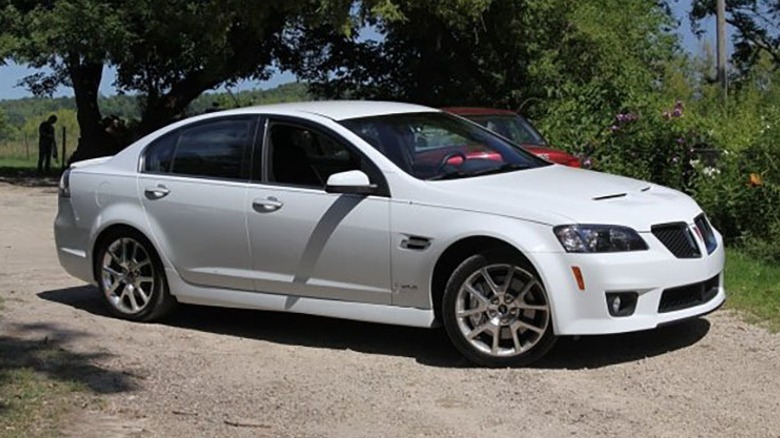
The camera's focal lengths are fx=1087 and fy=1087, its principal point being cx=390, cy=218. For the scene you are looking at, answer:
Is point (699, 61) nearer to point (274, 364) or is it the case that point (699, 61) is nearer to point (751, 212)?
point (751, 212)

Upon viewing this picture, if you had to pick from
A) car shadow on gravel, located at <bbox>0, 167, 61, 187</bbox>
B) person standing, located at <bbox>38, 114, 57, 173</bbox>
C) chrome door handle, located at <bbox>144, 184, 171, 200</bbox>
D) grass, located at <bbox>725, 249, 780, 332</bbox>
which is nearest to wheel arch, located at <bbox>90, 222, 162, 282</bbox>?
chrome door handle, located at <bbox>144, 184, 171, 200</bbox>

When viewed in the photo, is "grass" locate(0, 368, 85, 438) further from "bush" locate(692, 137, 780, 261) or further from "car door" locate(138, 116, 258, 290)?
"bush" locate(692, 137, 780, 261)

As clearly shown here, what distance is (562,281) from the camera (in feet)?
20.0

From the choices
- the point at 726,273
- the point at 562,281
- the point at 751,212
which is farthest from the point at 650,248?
the point at 751,212

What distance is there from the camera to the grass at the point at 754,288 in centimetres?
752

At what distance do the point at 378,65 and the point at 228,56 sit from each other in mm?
5550

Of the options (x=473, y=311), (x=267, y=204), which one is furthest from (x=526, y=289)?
(x=267, y=204)

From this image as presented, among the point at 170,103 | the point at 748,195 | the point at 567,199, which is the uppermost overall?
the point at 170,103

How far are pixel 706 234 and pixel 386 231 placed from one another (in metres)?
2.03

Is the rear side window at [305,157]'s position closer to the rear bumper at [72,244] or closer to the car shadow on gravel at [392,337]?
the car shadow on gravel at [392,337]

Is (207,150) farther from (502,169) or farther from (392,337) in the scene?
(502,169)

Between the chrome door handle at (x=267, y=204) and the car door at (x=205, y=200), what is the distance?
11 centimetres

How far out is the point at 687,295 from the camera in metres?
6.46

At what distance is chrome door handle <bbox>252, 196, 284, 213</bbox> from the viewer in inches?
279
